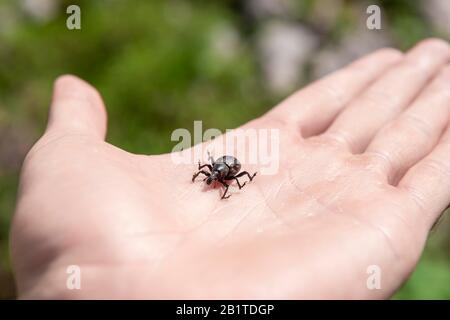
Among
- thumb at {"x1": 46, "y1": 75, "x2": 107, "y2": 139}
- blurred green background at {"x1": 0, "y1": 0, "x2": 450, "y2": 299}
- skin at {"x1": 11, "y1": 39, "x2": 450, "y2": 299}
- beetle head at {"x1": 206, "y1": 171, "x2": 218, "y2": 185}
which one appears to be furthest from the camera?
blurred green background at {"x1": 0, "y1": 0, "x2": 450, "y2": 299}

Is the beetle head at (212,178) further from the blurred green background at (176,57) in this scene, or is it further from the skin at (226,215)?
the blurred green background at (176,57)

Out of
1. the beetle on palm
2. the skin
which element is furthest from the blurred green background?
the beetle on palm

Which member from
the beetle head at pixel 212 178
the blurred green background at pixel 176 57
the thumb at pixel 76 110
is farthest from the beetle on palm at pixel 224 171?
the blurred green background at pixel 176 57

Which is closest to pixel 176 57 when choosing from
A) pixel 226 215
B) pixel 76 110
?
pixel 76 110

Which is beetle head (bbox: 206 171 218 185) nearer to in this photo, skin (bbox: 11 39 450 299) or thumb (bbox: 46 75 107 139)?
skin (bbox: 11 39 450 299)
